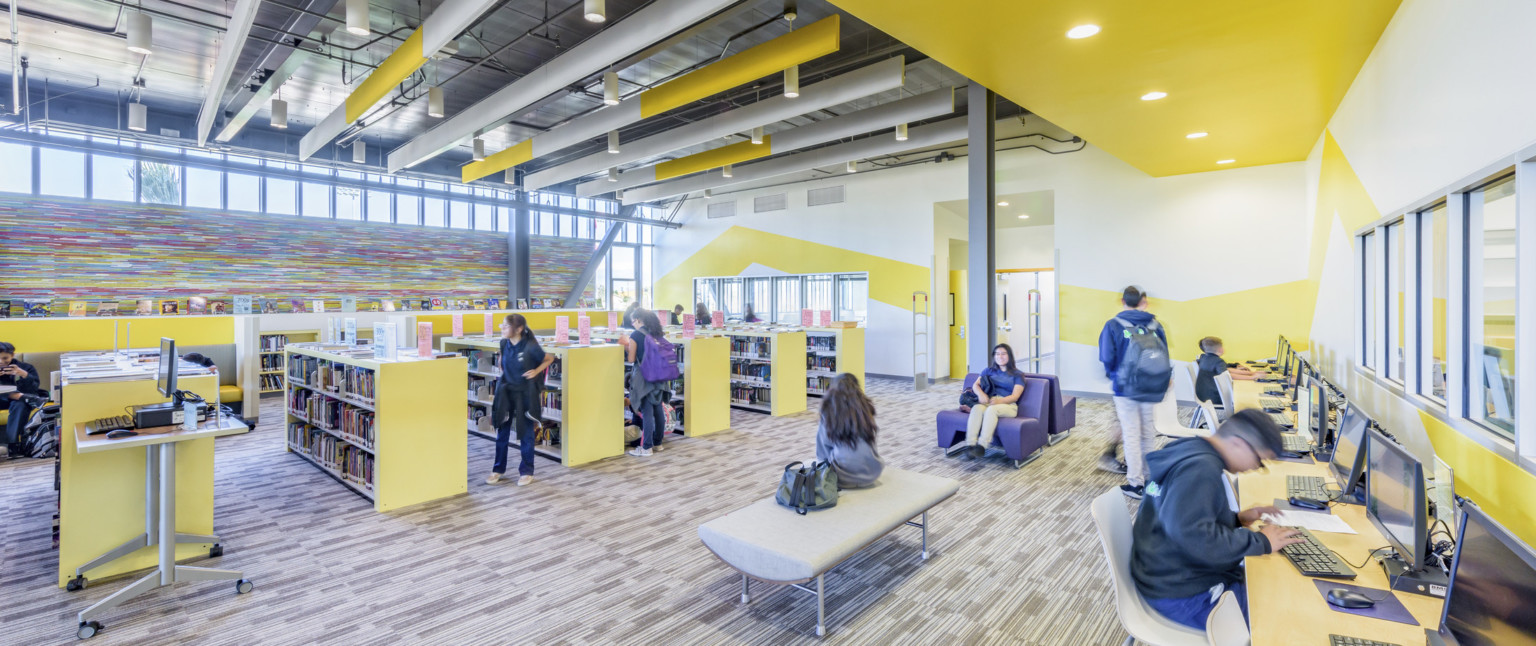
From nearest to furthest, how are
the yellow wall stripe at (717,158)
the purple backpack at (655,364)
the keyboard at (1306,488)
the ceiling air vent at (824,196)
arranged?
the keyboard at (1306,488)
the purple backpack at (655,364)
the yellow wall stripe at (717,158)
the ceiling air vent at (824,196)

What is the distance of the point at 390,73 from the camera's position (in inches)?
255

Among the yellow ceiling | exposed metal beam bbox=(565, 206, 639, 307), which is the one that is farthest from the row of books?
exposed metal beam bbox=(565, 206, 639, 307)

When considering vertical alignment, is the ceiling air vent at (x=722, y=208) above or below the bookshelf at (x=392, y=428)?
above

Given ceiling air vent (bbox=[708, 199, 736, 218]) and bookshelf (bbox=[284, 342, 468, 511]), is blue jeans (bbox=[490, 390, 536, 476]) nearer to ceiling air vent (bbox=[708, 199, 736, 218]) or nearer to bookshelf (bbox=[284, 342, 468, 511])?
bookshelf (bbox=[284, 342, 468, 511])

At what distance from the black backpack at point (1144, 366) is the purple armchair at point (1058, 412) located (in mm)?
1279

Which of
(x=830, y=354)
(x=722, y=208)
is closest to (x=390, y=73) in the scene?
(x=830, y=354)

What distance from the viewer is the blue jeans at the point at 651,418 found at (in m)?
6.34

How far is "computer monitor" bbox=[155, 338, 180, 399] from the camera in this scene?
11.7ft

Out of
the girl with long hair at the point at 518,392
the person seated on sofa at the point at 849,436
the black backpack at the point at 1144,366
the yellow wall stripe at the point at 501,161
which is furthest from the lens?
the yellow wall stripe at the point at 501,161

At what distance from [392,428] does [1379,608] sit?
17.8ft

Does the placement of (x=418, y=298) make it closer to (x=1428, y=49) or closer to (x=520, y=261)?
(x=520, y=261)

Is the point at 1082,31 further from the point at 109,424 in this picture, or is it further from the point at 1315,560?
the point at 109,424

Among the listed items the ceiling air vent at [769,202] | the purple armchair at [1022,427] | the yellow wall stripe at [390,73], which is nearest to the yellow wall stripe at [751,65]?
the yellow wall stripe at [390,73]

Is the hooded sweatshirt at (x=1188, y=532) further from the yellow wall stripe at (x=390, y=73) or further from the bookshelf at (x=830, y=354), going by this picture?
the bookshelf at (x=830, y=354)
